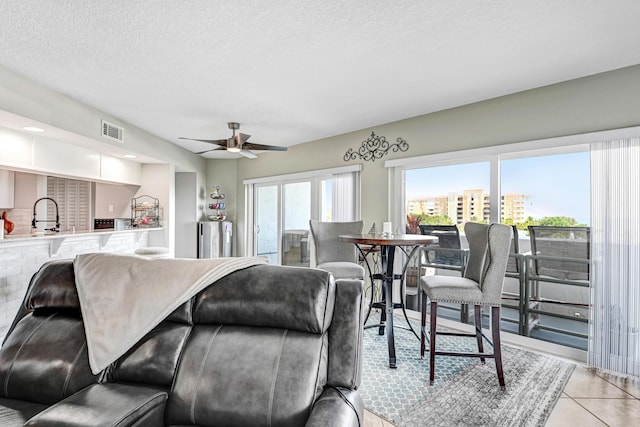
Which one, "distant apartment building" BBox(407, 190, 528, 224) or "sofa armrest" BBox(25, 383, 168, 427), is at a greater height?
"distant apartment building" BBox(407, 190, 528, 224)

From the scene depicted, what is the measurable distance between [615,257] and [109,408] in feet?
11.2

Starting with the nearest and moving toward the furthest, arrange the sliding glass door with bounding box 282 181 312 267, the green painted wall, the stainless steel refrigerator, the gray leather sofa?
the gray leather sofa
the green painted wall
the sliding glass door with bounding box 282 181 312 267
the stainless steel refrigerator

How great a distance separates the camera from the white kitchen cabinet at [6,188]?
386 centimetres

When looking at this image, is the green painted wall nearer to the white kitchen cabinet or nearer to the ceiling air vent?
the ceiling air vent

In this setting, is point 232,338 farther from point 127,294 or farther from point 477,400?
point 477,400

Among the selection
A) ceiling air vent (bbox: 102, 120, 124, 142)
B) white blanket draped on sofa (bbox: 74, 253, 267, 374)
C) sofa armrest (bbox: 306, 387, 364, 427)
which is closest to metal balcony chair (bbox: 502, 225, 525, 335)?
sofa armrest (bbox: 306, 387, 364, 427)

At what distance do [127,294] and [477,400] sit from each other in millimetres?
2165

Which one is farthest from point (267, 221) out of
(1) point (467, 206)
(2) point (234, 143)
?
(1) point (467, 206)

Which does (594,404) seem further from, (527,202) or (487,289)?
(527,202)

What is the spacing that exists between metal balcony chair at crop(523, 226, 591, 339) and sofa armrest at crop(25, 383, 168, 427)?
3239mm

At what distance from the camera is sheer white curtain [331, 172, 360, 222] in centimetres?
473

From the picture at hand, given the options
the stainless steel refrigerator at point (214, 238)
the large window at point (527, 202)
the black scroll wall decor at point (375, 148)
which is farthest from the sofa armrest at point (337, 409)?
the stainless steel refrigerator at point (214, 238)

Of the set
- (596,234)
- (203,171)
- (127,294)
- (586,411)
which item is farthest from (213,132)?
(586,411)

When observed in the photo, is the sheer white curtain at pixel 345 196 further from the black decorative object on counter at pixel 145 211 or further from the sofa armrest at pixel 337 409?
the sofa armrest at pixel 337 409
